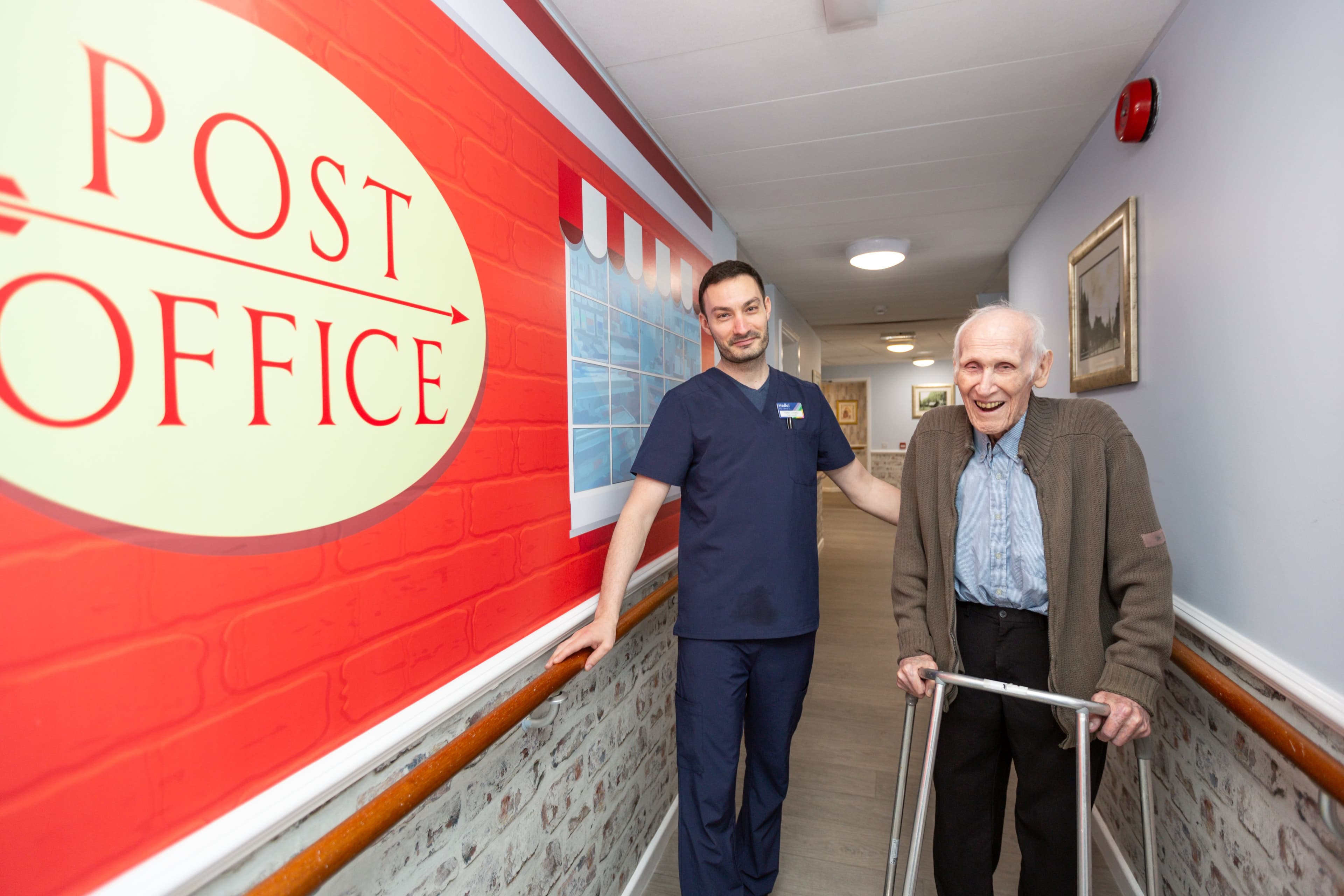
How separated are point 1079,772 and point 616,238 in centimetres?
186

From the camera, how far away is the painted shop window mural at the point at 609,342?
1777 millimetres

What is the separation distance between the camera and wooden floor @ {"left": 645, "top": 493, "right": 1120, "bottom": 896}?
7.24 feet

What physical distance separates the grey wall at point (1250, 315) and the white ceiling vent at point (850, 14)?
2.80 ft

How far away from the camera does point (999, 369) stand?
4.95ft

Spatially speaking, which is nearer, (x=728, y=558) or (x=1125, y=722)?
(x=1125, y=722)

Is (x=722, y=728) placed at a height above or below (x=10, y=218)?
below

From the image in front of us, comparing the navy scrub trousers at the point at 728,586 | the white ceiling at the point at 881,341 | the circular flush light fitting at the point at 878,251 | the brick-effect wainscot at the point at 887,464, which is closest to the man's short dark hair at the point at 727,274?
the navy scrub trousers at the point at 728,586

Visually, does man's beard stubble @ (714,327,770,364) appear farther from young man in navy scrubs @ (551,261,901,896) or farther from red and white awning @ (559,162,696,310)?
red and white awning @ (559,162,696,310)

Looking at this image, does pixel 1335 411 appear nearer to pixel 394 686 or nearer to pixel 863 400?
pixel 394 686

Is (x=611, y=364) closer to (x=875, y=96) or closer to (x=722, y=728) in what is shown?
(x=722, y=728)

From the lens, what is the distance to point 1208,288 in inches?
66.3

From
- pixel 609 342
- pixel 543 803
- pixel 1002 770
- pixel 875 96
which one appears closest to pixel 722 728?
pixel 543 803

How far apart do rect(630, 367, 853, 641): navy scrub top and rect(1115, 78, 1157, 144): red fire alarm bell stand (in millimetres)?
1472

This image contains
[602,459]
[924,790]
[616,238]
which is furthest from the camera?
[616,238]
